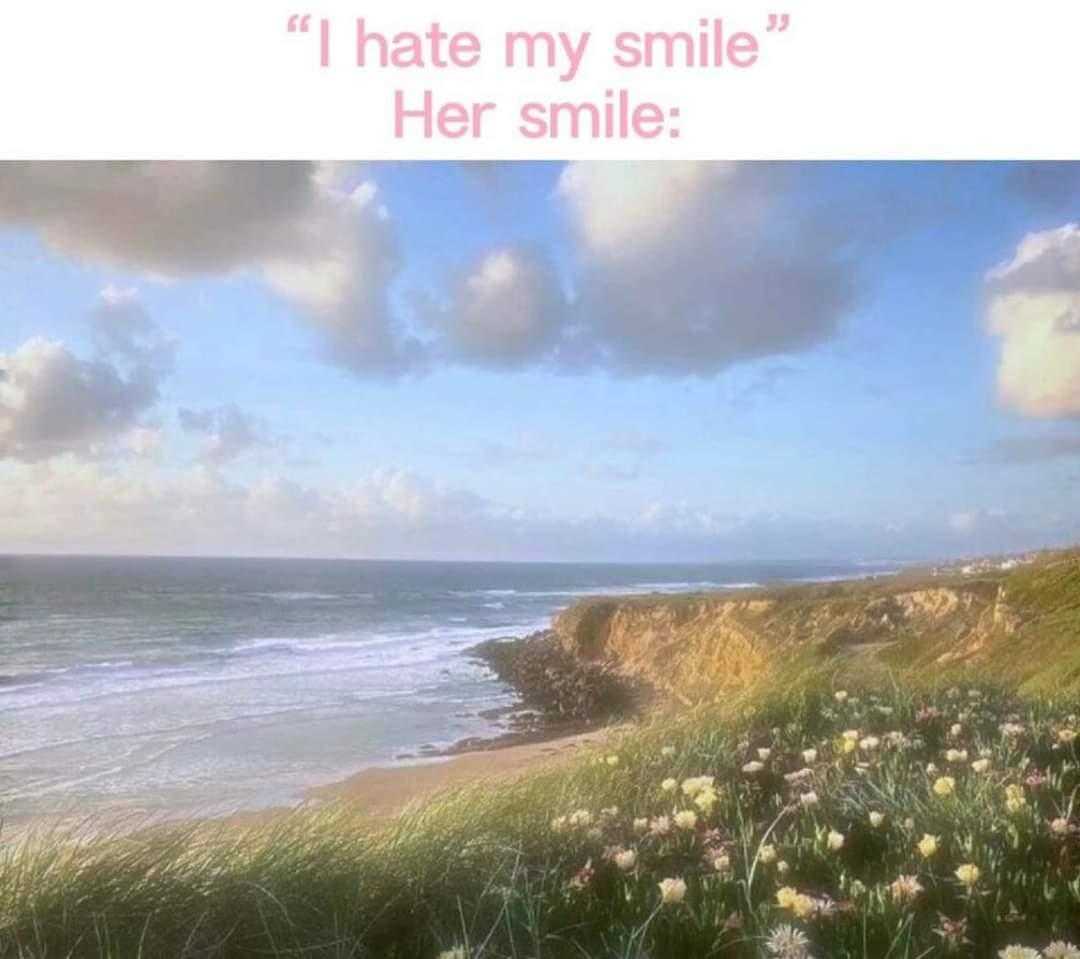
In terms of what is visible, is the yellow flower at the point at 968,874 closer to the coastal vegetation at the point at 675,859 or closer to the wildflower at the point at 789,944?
the coastal vegetation at the point at 675,859

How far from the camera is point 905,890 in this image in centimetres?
148

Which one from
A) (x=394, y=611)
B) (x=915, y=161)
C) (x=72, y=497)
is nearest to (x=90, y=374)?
(x=72, y=497)

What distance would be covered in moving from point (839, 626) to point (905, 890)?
50.6 inches

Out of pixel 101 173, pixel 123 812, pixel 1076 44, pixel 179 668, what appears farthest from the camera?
pixel 1076 44

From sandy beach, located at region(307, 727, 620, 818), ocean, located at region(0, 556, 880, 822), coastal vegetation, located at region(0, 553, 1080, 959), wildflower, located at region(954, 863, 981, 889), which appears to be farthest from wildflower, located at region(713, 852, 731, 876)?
ocean, located at region(0, 556, 880, 822)

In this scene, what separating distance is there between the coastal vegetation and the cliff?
277 mm

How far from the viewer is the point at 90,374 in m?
2.38

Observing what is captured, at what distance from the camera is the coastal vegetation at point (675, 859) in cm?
147

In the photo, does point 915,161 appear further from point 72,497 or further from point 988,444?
point 72,497

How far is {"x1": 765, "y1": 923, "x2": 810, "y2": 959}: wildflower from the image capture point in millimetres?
1400

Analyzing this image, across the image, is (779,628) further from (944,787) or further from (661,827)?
(661,827)

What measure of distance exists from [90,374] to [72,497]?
29 centimetres

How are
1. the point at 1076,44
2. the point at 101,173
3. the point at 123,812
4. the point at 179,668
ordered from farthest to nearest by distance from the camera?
the point at 1076,44
the point at 101,173
the point at 179,668
the point at 123,812

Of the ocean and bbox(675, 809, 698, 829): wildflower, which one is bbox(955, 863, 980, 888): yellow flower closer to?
bbox(675, 809, 698, 829): wildflower
